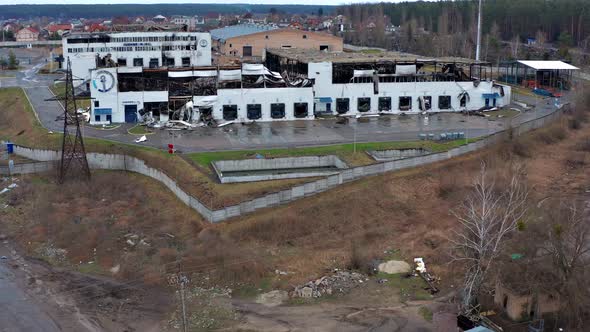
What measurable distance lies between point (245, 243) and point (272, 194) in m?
2.68

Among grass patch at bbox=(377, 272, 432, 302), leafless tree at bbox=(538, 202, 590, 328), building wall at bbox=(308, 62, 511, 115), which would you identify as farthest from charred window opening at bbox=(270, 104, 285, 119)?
leafless tree at bbox=(538, 202, 590, 328)

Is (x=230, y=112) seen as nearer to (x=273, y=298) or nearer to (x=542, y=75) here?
(x=273, y=298)

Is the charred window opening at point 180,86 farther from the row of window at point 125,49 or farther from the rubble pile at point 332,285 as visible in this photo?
the rubble pile at point 332,285

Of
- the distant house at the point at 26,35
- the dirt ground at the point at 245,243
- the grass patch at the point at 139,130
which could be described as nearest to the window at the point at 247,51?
the grass patch at the point at 139,130

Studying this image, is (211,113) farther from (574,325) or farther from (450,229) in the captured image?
(574,325)

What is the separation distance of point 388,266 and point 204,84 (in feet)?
69.4

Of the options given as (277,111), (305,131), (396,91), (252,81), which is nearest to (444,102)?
(396,91)

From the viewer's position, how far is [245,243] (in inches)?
957

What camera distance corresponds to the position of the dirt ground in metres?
19.9

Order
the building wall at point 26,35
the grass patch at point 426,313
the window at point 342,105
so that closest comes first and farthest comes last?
the grass patch at point 426,313 < the window at point 342,105 < the building wall at point 26,35

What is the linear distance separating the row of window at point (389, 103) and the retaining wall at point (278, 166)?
34.6ft

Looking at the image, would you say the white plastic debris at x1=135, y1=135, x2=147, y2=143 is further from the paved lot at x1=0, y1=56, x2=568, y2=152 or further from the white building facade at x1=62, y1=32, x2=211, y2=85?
the white building facade at x1=62, y1=32, x2=211, y2=85

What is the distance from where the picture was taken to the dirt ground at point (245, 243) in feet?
65.3

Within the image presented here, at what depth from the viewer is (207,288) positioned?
851 inches
